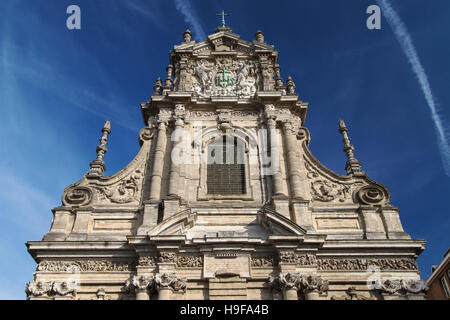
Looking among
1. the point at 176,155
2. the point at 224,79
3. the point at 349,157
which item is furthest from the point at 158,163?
the point at 349,157

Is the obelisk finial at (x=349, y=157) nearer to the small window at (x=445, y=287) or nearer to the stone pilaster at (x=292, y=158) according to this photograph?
the stone pilaster at (x=292, y=158)

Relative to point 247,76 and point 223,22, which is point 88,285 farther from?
point 223,22

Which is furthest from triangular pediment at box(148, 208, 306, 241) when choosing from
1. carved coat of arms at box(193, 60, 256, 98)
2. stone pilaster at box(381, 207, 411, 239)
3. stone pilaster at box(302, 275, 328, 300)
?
carved coat of arms at box(193, 60, 256, 98)

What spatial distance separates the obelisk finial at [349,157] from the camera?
45.4 feet

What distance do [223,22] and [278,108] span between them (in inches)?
260

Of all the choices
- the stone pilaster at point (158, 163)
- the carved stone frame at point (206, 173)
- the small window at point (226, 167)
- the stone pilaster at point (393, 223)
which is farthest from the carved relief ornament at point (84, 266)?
the stone pilaster at point (393, 223)

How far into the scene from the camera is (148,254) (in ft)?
37.0

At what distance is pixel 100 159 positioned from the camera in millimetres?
14164

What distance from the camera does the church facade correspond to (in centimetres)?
1099

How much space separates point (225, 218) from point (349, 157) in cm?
522

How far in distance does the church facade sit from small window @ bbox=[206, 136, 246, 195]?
0.04 meters

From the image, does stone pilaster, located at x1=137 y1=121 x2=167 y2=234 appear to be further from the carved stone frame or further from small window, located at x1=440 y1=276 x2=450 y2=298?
small window, located at x1=440 y1=276 x2=450 y2=298

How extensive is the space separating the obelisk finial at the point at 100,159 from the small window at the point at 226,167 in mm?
3821

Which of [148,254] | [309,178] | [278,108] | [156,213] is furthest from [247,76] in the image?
[148,254]
